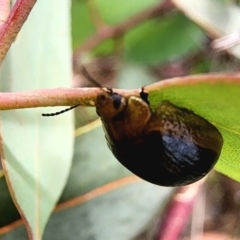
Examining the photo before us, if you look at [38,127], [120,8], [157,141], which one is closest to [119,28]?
[120,8]

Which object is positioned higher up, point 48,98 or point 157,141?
point 48,98

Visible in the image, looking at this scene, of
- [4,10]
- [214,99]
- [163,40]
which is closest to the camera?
[214,99]

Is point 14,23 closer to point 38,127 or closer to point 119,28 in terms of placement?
point 38,127

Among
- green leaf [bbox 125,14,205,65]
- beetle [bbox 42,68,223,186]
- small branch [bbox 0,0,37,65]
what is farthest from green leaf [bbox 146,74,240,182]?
green leaf [bbox 125,14,205,65]

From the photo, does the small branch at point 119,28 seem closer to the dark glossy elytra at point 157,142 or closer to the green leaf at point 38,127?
the green leaf at point 38,127

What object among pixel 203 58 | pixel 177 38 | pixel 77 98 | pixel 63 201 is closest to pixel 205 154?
pixel 77 98

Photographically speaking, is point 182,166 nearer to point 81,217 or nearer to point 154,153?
point 154,153
